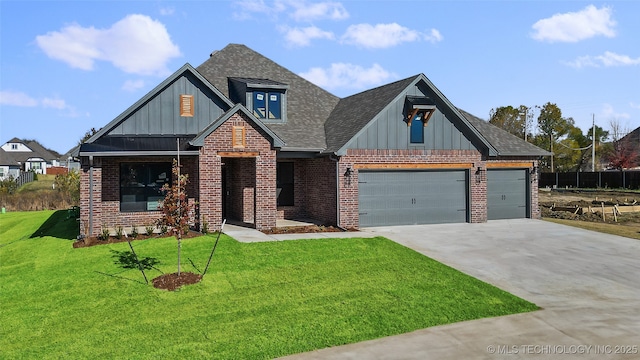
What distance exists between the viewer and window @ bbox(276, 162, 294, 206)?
69.9 feet

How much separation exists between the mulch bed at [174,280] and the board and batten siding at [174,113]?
8433 mm

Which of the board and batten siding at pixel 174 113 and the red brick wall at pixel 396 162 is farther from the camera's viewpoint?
the red brick wall at pixel 396 162

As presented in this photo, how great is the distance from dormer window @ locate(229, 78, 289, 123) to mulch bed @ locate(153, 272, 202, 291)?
10.9 m

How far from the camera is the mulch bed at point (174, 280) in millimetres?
10734

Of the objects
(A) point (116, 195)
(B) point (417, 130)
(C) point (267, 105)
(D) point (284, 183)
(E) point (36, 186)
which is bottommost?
(A) point (116, 195)

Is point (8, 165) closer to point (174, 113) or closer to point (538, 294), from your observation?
point (174, 113)

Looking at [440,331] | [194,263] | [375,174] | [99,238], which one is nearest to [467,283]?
[440,331]

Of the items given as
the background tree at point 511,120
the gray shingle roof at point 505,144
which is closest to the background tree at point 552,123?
the background tree at point 511,120

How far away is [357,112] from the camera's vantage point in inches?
837

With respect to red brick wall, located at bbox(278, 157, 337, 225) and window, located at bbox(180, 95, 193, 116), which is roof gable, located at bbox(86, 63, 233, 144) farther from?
red brick wall, located at bbox(278, 157, 337, 225)

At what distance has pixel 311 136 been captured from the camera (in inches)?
819

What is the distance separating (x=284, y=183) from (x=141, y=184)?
20.4ft

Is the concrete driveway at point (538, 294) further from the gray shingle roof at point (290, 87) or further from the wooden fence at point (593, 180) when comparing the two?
the wooden fence at point (593, 180)

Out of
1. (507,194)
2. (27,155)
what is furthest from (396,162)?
(27,155)
